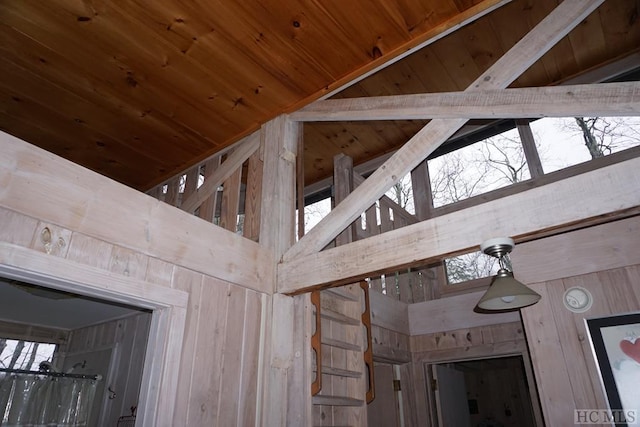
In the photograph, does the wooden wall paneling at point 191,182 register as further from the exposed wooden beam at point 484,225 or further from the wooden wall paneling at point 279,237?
the exposed wooden beam at point 484,225

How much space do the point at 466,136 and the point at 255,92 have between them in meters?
2.34

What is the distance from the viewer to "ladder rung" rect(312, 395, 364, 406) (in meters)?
2.49

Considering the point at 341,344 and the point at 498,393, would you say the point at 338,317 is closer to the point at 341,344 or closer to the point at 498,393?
the point at 341,344

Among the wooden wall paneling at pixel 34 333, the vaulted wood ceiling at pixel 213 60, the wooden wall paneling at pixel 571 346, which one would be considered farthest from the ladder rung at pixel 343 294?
the wooden wall paneling at pixel 34 333

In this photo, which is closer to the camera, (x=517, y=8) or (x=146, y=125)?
(x=517, y=8)

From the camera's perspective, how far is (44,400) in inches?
135

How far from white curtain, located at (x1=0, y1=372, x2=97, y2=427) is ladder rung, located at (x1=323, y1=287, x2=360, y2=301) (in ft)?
7.44

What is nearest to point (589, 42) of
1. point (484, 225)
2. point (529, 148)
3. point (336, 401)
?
point (529, 148)

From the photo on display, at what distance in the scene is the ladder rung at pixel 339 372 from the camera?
8.75ft

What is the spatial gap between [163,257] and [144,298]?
0.23 meters

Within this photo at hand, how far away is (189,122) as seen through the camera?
3.26 m

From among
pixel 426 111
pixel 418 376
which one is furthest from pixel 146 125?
pixel 418 376

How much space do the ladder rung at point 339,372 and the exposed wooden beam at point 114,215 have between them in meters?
0.59

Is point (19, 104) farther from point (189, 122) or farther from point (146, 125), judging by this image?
point (189, 122)
